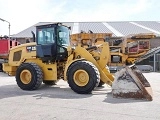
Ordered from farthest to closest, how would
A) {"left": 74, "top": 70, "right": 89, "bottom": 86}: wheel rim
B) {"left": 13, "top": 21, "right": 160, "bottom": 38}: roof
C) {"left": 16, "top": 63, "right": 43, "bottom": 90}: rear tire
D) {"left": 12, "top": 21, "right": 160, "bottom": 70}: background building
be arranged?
{"left": 13, "top": 21, "right": 160, "bottom": 38}: roof, {"left": 12, "top": 21, "right": 160, "bottom": 70}: background building, {"left": 16, "top": 63, "right": 43, "bottom": 90}: rear tire, {"left": 74, "top": 70, "right": 89, "bottom": 86}: wheel rim

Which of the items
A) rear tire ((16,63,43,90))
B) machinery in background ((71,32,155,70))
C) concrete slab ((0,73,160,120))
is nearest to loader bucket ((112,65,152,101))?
concrete slab ((0,73,160,120))

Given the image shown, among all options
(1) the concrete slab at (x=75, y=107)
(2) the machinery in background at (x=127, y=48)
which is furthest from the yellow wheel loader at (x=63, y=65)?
(2) the machinery in background at (x=127, y=48)

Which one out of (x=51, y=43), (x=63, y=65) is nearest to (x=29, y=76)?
(x=63, y=65)

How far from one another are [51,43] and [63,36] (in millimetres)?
633

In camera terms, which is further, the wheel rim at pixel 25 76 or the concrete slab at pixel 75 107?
the wheel rim at pixel 25 76

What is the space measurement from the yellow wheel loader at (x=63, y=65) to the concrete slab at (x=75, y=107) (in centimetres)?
51

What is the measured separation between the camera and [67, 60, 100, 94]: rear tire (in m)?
7.79

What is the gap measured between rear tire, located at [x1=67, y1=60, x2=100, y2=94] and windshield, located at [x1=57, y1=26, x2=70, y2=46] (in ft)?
4.56

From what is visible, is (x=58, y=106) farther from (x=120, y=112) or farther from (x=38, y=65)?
(x=38, y=65)

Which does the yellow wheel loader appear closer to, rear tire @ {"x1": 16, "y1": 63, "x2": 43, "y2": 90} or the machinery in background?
rear tire @ {"x1": 16, "y1": 63, "x2": 43, "y2": 90}

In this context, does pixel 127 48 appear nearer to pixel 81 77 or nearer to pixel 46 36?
pixel 46 36

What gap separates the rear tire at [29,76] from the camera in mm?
8736

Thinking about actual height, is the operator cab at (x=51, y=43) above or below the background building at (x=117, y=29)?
below

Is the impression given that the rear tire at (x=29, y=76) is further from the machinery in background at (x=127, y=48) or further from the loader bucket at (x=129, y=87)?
the machinery in background at (x=127, y=48)
